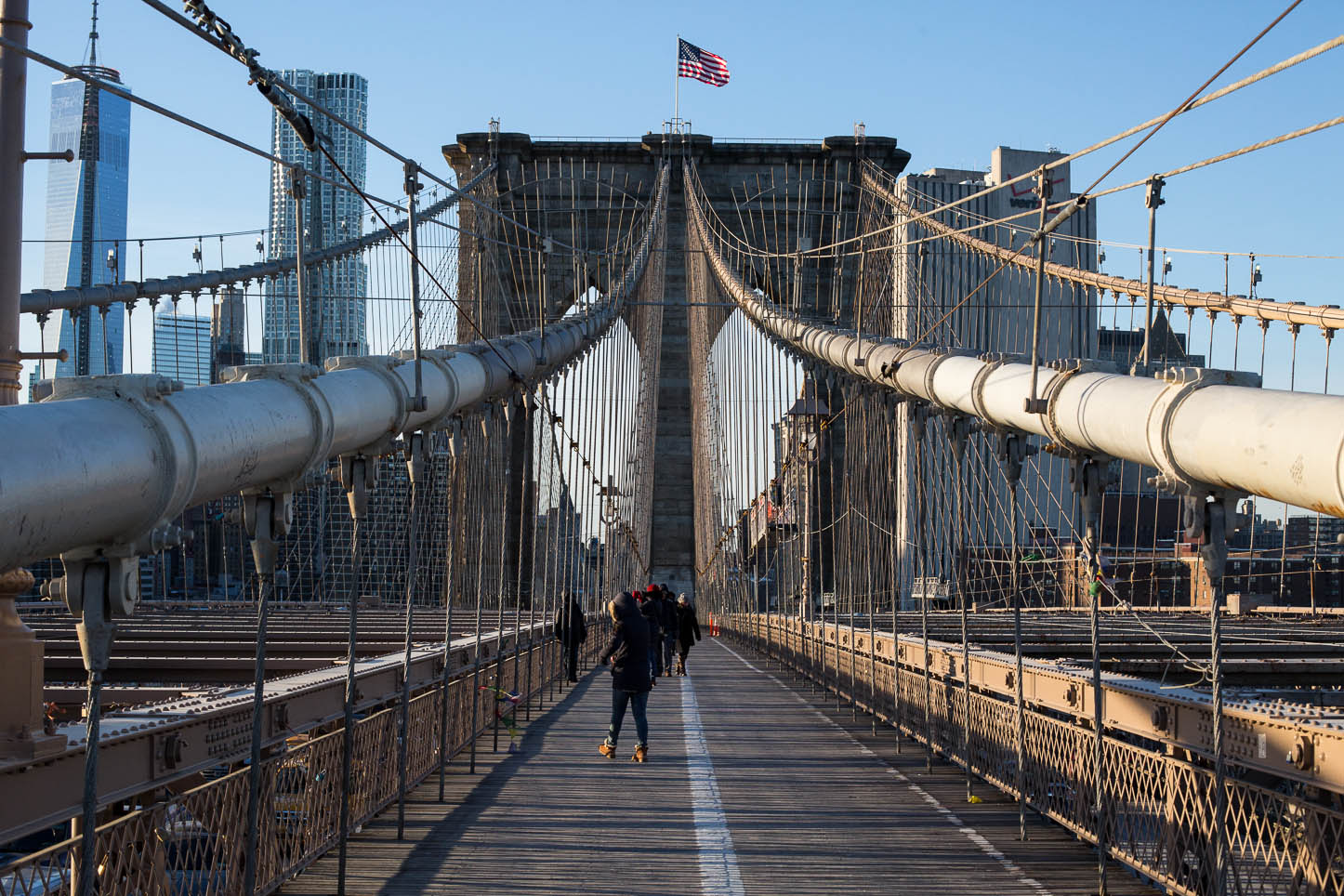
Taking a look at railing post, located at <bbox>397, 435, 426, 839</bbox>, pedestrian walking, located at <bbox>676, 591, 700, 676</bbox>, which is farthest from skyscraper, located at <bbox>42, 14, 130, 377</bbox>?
pedestrian walking, located at <bbox>676, 591, 700, 676</bbox>

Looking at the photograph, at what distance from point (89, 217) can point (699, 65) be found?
113 feet

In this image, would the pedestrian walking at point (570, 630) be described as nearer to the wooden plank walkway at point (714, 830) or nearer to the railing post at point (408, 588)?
the wooden plank walkway at point (714, 830)

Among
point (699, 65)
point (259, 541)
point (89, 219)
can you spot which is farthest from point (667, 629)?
point (699, 65)

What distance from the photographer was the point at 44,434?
12.0ft

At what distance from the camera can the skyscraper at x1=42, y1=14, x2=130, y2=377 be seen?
14.0 metres

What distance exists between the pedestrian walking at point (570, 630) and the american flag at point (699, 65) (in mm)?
27570

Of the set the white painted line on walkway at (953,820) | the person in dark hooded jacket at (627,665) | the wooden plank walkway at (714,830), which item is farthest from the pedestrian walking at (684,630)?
the person in dark hooded jacket at (627,665)

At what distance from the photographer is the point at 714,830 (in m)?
8.62

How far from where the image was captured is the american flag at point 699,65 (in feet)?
149

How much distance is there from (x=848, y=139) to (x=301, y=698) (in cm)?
4186

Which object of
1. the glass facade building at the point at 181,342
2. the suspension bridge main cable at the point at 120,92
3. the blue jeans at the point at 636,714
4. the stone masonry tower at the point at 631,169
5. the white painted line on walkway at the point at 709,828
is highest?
the stone masonry tower at the point at 631,169

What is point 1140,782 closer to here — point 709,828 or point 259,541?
point 709,828

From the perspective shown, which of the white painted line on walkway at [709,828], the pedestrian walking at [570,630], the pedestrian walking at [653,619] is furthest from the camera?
the pedestrian walking at [570,630]

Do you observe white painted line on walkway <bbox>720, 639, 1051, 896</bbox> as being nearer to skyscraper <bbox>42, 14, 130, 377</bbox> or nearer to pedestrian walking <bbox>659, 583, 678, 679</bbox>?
pedestrian walking <bbox>659, 583, 678, 679</bbox>
